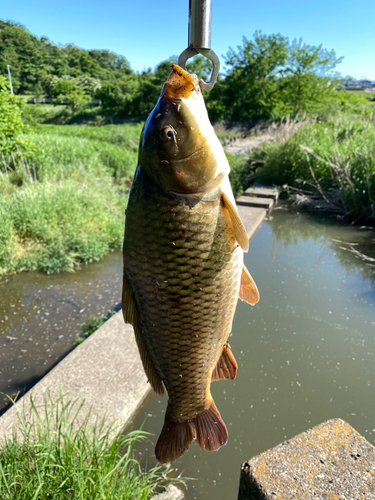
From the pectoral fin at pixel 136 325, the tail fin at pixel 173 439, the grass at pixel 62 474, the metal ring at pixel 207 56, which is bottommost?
the grass at pixel 62 474

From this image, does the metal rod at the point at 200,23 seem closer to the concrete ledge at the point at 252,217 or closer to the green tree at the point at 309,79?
the concrete ledge at the point at 252,217

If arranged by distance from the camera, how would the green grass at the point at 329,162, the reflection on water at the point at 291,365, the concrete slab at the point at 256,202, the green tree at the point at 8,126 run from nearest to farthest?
the reflection on water at the point at 291,365
the green grass at the point at 329,162
the green tree at the point at 8,126
the concrete slab at the point at 256,202

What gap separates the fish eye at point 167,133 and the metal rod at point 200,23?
0.62 feet

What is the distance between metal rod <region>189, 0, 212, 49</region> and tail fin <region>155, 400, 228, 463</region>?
1.05 m

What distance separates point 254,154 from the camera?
34.8 feet

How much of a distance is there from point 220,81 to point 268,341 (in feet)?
79.0

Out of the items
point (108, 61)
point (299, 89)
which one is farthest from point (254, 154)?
point (108, 61)

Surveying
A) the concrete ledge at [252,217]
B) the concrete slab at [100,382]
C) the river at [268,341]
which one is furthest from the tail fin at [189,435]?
the concrete ledge at [252,217]

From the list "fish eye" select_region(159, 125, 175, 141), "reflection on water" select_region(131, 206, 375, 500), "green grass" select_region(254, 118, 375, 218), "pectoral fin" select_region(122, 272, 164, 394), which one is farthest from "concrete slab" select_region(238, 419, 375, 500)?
"green grass" select_region(254, 118, 375, 218)

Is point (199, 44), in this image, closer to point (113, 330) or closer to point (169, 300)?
point (169, 300)

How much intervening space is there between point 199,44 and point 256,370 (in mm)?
3249

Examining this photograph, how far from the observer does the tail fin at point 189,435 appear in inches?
41.5

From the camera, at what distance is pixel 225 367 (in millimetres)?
1118

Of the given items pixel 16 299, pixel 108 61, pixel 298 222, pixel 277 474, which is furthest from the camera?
pixel 108 61
